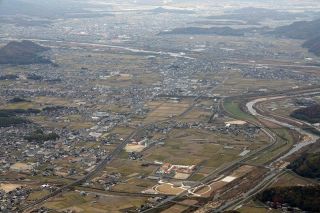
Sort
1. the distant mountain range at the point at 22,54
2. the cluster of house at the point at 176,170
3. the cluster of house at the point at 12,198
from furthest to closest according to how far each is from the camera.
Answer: the distant mountain range at the point at 22,54 → the cluster of house at the point at 176,170 → the cluster of house at the point at 12,198

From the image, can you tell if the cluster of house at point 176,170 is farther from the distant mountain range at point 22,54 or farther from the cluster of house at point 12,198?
the distant mountain range at point 22,54

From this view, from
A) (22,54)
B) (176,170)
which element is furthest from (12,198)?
(22,54)

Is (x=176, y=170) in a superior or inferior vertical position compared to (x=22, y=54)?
superior

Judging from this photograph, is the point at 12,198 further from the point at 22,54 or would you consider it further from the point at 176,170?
the point at 22,54

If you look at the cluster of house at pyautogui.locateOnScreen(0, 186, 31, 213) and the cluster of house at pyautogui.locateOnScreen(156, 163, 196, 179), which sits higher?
the cluster of house at pyautogui.locateOnScreen(0, 186, 31, 213)

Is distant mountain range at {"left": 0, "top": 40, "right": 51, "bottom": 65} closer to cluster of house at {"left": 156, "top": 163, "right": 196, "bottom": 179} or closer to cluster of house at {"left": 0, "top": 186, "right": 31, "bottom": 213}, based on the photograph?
cluster of house at {"left": 156, "top": 163, "right": 196, "bottom": 179}

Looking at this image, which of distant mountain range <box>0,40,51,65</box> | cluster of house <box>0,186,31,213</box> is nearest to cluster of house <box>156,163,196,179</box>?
cluster of house <box>0,186,31,213</box>

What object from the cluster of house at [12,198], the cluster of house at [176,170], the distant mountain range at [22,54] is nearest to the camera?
the cluster of house at [12,198]

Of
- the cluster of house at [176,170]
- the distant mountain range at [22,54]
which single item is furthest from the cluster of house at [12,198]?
the distant mountain range at [22,54]

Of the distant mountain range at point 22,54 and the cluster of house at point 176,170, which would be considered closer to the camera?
the cluster of house at point 176,170

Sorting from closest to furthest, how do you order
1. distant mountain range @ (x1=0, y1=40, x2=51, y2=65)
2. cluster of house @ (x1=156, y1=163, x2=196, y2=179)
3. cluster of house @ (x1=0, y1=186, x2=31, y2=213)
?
cluster of house @ (x1=0, y1=186, x2=31, y2=213)
cluster of house @ (x1=156, y1=163, x2=196, y2=179)
distant mountain range @ (x1=0, y1=40, x2=51, y2=65)
